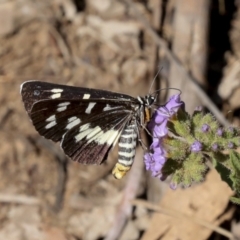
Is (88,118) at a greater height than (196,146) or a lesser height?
lesser

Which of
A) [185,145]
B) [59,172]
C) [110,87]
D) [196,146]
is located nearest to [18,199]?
[59,172]

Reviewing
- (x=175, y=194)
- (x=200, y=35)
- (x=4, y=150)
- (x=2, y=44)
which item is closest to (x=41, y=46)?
(x=2, y=44)

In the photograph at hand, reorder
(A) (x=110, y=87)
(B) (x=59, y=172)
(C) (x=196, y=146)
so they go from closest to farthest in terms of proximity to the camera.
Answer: (C) (x=196, y=146) → (B) (x=59, y=172) → (A) (x=110, y=87)

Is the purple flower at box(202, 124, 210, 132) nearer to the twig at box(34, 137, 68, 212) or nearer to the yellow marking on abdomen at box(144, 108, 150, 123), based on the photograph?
the yellow marking on abdomen at box(144, 108, 150, 123)

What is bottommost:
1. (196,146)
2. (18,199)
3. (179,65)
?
(18,199)

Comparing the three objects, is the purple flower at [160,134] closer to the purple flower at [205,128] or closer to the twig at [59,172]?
the purple flower at [205,128]

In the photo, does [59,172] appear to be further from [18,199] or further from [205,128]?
[205,128]

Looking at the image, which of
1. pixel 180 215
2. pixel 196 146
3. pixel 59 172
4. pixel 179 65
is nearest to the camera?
pixel 196 146
